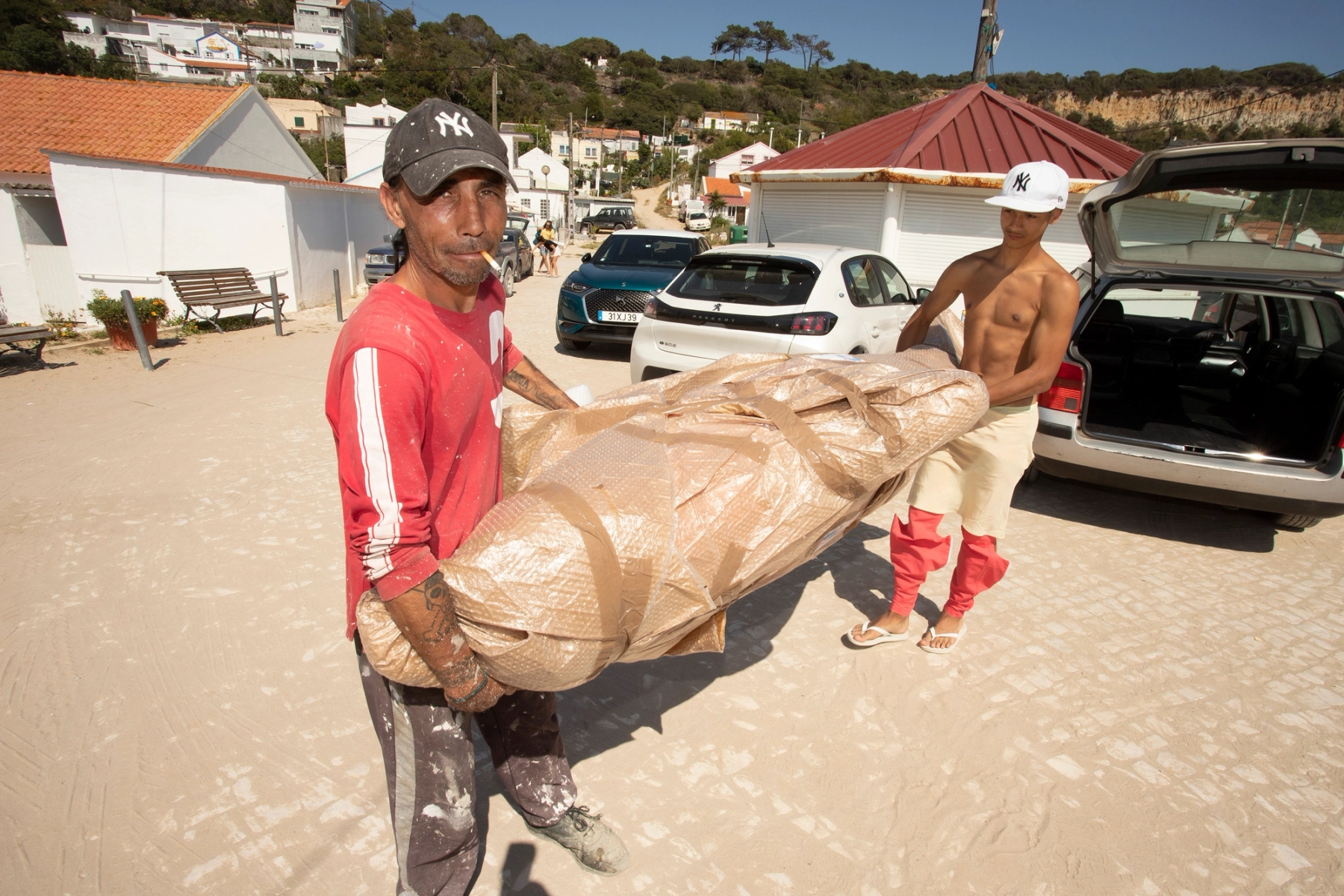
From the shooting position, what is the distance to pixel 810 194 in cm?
1297

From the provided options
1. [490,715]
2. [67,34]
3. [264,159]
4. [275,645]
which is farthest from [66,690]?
[67,34]

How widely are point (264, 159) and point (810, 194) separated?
13.7 metres

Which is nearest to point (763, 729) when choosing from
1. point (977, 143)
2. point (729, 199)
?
point (977, 143)

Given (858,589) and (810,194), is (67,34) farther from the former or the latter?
(858,589)

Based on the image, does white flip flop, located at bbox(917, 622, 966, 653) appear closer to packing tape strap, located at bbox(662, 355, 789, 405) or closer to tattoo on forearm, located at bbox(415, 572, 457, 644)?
packing tape strap, located at bbox(662, 355, 789, 405)

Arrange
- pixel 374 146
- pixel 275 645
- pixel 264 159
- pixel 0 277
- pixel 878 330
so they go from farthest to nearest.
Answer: pixel 374 146 < pixel 264 159 < pixel 0 277 < pixel 878 330 < pixel 275 645

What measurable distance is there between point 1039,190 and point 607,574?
7.54 ft

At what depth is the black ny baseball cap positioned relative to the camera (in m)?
1.38

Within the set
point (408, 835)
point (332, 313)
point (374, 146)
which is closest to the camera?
point (408, 835)

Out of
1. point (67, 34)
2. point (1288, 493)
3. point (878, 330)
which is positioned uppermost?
point (67, 34)

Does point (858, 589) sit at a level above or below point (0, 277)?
below

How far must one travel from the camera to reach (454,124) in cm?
143

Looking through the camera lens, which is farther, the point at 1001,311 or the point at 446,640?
the point at 1001,311

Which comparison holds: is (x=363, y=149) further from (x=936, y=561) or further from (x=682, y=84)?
(x=682, y=84)
